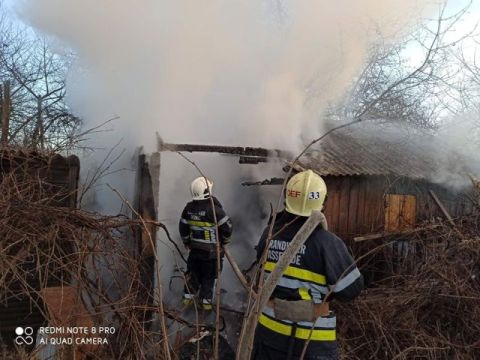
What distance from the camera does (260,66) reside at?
8.34 m

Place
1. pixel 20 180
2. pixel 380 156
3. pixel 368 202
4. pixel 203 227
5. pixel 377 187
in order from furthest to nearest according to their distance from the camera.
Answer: pixel 380 156, pixel 377 187, pixel 368 202, pixel 203 227, pixel 20 180

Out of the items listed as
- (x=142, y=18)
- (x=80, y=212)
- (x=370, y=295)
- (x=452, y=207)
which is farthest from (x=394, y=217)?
(x=80, y=212)

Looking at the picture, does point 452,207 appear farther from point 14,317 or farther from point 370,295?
point 14,317

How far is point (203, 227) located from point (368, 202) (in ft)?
11.9

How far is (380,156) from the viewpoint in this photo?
30.7 ft

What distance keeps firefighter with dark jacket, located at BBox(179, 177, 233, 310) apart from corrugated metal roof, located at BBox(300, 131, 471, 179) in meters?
2.19

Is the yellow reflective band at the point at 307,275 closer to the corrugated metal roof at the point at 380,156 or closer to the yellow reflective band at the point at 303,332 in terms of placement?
the yellow reflective band at the point at 303,332

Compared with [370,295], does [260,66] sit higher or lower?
higher

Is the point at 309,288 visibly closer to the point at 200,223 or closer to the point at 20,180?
the point at 200,223

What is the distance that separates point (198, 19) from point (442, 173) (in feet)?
18.3

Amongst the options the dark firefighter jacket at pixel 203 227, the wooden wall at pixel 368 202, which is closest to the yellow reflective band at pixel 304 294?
the dark firefighter jacket at pixel 203 227

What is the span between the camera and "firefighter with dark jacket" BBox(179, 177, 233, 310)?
5.82 meters

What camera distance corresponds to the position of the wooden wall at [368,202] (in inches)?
309

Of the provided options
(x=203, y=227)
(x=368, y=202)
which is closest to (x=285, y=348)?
(x=203, y=227)
